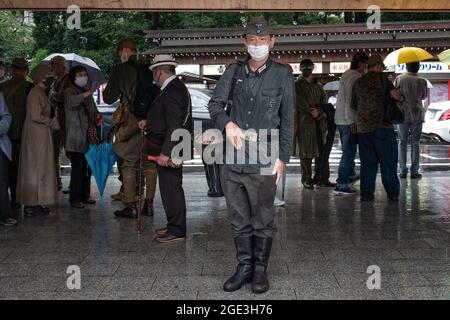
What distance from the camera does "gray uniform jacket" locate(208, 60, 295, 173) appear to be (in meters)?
4.55

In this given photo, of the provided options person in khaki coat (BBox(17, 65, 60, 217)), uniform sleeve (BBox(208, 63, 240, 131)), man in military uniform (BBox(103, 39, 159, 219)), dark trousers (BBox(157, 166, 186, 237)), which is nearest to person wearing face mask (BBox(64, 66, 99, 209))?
person in khaki coat (BBox(17, 65, 60, 217))

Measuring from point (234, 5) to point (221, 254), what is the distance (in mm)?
3224

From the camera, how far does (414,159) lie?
36.9 ft

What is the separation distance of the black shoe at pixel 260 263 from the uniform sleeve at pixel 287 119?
65 cm

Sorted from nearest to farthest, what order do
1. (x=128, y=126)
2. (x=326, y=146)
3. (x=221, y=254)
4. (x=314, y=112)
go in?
(x=221, y=254)
(x=128, y=126)
(x=314, y=112)
(x=326, y=146)

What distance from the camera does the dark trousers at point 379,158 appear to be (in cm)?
823

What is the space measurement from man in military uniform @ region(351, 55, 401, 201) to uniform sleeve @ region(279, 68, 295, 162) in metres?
3.84

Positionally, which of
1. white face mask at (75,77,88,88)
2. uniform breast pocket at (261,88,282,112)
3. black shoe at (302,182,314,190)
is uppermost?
white face mask at (75,77,88,88)

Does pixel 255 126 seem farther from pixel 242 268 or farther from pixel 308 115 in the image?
pixel 308 115

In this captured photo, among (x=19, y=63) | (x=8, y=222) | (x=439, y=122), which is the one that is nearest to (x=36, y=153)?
(x=8, y=222)

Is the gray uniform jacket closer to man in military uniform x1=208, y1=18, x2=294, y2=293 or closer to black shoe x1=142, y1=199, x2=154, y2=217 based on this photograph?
man in military uniform x1=208, y1=18, x2=294, y2=293

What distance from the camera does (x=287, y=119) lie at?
4594mm
